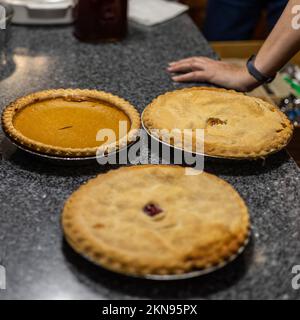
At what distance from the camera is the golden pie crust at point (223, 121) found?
122 cm

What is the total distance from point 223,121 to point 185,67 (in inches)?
17.3

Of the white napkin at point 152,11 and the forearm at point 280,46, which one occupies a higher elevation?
the forearm at point 280,46

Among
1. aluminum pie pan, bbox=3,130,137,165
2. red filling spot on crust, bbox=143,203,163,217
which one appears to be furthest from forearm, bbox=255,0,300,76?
red filling spot on crust, bbox=143,203,163,217

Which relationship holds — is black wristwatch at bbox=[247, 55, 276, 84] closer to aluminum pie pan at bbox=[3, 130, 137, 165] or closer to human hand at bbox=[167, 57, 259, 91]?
human hand at bbox=[167, 57, 259, 91]

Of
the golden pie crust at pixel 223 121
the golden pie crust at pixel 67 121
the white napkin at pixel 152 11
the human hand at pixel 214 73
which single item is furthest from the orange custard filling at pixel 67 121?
the white napkin at pixel 152 11

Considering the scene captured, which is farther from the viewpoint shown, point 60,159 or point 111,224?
point 60,159

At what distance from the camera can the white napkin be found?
2.15m

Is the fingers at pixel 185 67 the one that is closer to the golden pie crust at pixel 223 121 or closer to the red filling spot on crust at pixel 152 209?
the golden pie crust at pixel 223 121

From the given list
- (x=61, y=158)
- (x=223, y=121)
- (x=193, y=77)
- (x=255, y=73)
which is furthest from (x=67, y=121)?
(x=255, y=73)

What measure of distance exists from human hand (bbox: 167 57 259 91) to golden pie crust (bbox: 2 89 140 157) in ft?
1.20

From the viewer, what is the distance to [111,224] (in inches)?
37.3
